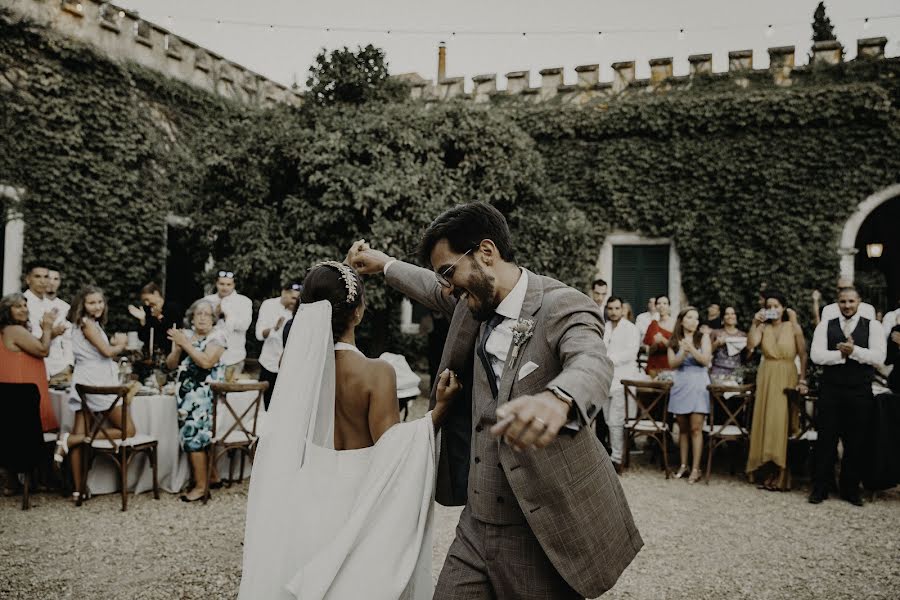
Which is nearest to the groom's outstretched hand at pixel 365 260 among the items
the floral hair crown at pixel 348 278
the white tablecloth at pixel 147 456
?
the floral hair crown at pixel 348 278

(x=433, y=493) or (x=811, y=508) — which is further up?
(x=433, y=493)

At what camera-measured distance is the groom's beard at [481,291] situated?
2102 mm

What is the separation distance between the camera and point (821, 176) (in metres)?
12.4

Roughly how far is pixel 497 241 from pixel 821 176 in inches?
494

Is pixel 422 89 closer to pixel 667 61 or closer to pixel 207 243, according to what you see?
pixel 667 61

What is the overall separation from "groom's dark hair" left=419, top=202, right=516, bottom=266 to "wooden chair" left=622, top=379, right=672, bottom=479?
5311 millimetres

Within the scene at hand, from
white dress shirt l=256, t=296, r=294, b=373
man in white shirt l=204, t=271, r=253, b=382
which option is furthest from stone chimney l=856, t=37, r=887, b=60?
man in white shirt l=204, t=271, r=253, b=382

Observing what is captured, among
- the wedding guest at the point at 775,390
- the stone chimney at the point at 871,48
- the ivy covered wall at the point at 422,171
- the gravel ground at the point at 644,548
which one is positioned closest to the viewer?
the gravel ground at the point at 644,548

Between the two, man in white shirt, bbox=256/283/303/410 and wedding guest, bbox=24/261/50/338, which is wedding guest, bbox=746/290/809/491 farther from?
wedding guest, bbox=24/261/50/338

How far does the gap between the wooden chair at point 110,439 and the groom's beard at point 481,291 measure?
431 centimetres

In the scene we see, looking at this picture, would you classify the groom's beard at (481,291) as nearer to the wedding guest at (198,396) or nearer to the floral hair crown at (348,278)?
the floral hair crown at (348,278)

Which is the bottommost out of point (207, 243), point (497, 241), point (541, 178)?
point (497, 241)

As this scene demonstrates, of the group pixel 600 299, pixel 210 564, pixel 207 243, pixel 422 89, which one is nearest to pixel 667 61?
pixel 422 89

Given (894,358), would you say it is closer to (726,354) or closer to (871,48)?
(726,354)
